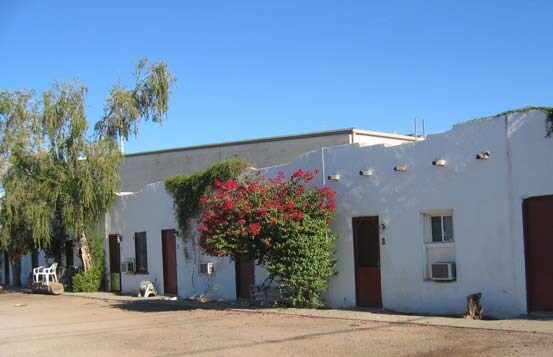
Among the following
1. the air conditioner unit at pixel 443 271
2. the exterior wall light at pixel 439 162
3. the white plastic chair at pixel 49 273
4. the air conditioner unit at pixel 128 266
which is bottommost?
the white plastic chair at pixel 49 273

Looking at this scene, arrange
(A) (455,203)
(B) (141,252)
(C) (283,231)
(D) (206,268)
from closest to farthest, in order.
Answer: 1. (A) (455,203)
2. (C) (283,231)
3. (D) (206,268)
4. (B) (141,252)

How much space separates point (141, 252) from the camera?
23484 millimetres

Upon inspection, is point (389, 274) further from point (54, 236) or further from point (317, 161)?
point (54, 236)

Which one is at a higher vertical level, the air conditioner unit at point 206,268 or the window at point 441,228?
the window at point 441,228

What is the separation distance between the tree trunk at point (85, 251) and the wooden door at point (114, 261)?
89 cm

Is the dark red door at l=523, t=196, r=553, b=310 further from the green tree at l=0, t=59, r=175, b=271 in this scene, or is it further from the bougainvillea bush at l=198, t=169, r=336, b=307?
the green tree at l=0, t=59, r=175, b=271

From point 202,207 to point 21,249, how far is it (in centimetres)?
1204

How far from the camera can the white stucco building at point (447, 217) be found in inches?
468

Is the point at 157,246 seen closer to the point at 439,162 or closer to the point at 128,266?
the point at 128,266

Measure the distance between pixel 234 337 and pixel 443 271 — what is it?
14.8 ft

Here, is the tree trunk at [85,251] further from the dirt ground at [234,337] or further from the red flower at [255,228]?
the red flower at [255,228]

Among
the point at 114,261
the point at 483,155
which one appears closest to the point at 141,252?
the point at 114,261

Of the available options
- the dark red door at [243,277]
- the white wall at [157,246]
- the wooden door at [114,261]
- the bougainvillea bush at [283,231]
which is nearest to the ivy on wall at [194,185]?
the white wall at [157,246]

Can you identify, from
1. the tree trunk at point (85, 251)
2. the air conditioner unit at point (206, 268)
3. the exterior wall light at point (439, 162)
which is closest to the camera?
the exterior wall light at point (439, 162)
